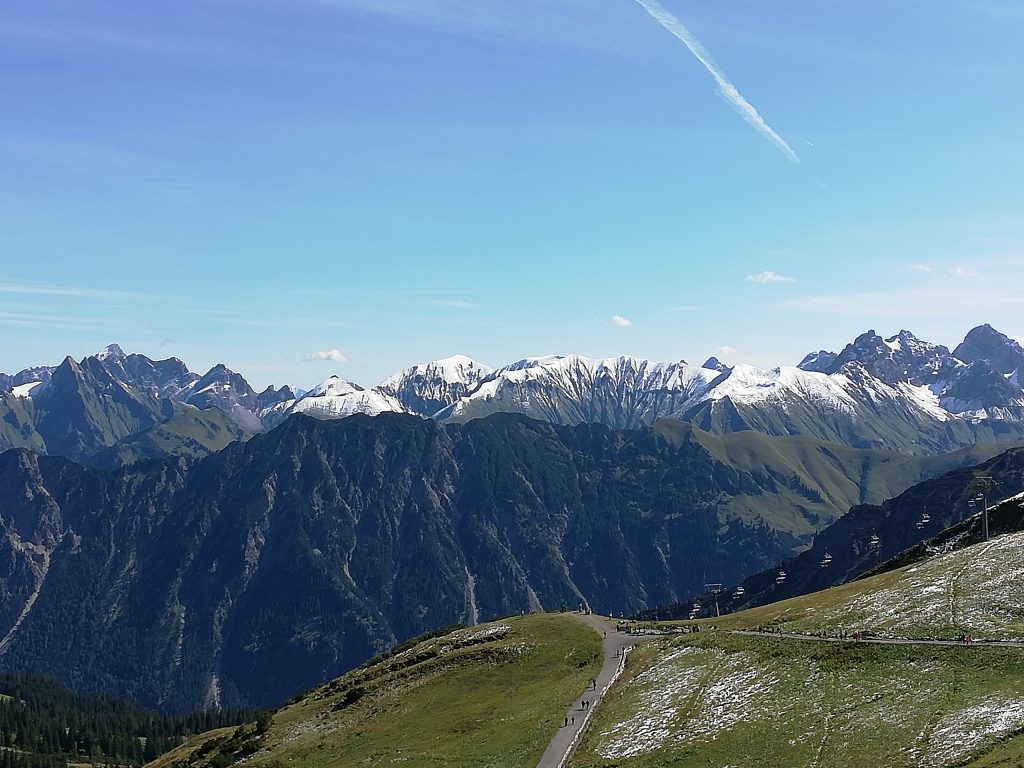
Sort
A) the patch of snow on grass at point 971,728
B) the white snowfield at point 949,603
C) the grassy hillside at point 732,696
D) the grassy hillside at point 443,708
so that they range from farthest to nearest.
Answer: the grassy hillside at point 443,708 < the white snowfield at point 949,603 < the grassy hillside at point 732,696 < the patch of snow on grass at point 971,728

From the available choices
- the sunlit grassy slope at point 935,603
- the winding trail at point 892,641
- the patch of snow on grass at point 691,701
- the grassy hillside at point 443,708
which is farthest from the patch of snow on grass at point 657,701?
the sunlit grassy slope at point 935,603

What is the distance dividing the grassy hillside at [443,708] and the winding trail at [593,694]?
128 centimetres

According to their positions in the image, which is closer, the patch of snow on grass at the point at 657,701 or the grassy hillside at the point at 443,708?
the patch of snow on grass at the point at 657,701

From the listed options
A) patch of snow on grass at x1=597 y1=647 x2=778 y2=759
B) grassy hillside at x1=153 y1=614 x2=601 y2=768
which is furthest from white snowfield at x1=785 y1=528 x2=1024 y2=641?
grassy hillside at x1=153 y1=614 x2=601 y2=768

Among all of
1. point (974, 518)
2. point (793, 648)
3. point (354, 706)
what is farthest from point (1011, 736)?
point (974, 518)

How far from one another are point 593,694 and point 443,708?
22467 mm

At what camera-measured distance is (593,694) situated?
299 feet

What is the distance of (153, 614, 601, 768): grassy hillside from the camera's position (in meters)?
86.4

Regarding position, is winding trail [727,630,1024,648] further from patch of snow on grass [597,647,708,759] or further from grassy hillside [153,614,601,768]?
grassy hillside [153,614,601,768]

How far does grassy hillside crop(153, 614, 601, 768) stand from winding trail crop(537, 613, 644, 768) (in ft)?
4.21

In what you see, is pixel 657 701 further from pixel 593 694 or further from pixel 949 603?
pixel 949 603

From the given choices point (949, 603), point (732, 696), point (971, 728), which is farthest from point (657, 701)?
point (949, 603)

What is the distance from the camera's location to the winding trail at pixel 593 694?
7444 centimetres

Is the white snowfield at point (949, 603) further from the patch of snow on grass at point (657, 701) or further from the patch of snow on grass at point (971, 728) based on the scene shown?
the patch of snow on grass at point (971, 728)
